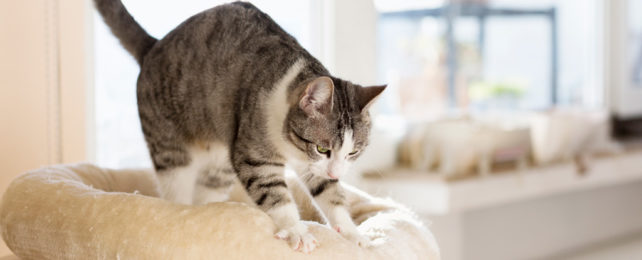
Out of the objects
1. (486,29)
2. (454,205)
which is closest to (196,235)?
(454,205)

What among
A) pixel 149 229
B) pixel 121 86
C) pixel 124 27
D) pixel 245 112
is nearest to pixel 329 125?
pixel 245 112

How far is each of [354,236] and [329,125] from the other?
7.5 inches

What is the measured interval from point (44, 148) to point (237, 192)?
498 millimetres

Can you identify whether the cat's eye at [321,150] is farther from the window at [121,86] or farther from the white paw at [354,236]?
the window at [121,86]

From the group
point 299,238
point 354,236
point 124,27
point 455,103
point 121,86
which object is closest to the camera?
point 299,238

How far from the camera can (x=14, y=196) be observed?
3.66ft

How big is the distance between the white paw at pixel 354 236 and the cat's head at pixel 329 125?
0.33 feet

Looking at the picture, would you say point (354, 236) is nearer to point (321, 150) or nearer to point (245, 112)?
point (321, 150)

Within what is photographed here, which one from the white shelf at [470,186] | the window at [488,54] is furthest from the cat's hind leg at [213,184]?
the window at [488,54]

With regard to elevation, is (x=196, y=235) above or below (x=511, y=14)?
below

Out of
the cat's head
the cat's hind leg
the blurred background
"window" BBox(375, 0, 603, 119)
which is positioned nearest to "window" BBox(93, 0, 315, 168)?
the blurred background

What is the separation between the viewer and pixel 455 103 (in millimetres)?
2805

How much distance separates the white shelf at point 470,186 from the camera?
7.24 feet

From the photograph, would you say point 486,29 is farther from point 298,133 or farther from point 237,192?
point 298,133
